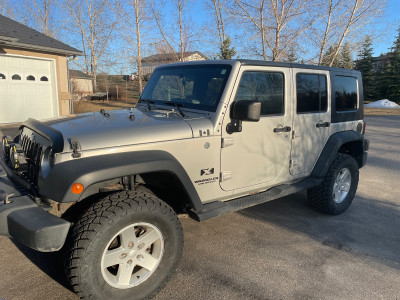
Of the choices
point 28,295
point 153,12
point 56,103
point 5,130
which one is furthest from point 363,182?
point 153,12

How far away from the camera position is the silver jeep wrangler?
7.63ft

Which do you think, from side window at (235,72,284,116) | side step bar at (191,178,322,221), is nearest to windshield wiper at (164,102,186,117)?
side window at (235,72,284,116)

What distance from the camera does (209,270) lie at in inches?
124

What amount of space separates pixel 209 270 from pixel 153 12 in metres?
20.9

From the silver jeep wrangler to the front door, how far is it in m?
0.01

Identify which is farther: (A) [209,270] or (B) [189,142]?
(A) [209,270]

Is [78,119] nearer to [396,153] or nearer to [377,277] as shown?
[377,277]

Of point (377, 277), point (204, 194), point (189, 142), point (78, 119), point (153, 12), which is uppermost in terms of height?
point (153, 12)

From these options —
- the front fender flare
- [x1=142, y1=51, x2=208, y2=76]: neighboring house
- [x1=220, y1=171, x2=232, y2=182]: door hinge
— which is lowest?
[x1=220, y1=171, x2=232, y2=182]: door hinge

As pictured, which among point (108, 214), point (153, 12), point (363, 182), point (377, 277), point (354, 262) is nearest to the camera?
point (108, 214)

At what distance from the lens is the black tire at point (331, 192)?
435 centimetres

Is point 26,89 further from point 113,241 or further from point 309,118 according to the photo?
point 113,241

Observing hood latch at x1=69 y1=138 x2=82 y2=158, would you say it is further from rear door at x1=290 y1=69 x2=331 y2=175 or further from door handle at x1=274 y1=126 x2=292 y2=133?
rear door at x1=290 y1=69 x2=331 y2=175

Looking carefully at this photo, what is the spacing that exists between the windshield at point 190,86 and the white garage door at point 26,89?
34.3 ft
